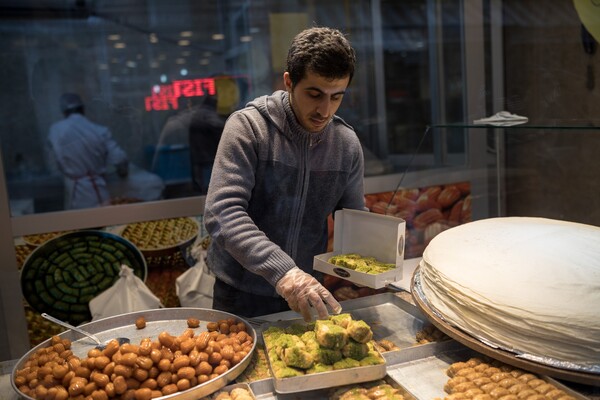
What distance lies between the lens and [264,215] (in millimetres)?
2008

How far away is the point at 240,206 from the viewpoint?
71.4 inches

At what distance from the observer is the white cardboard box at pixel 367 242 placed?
1.69m

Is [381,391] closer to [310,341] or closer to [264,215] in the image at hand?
[310,341]

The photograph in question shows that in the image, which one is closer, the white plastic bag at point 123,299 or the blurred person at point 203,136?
the white plastic bag at point 123,299

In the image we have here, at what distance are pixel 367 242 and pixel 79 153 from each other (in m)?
2.67

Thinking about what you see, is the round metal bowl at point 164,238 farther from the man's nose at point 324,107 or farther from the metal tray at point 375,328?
the man's nose at point 324,107

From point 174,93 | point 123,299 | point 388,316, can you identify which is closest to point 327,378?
point 388,316

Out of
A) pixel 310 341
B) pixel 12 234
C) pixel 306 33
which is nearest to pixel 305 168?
pixel 306 33

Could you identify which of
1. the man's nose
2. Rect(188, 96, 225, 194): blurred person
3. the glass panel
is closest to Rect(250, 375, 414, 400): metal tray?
the man's nose

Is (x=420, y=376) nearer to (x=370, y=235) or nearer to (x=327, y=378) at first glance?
(x=327, y=378)

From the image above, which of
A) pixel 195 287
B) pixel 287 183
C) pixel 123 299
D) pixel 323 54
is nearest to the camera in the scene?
pixel 323 54

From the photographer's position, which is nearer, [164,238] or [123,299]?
[123,299]

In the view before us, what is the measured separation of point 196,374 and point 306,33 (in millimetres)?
1051

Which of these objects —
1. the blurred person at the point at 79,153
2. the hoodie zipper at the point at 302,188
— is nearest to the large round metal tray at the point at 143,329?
the hoodie zipper at the point at 302,188
